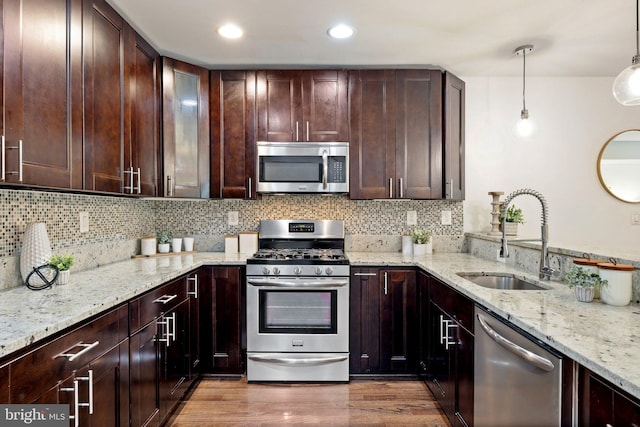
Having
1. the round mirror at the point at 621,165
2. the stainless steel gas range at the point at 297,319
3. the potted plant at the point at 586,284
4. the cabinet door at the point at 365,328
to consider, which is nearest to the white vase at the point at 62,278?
the stainless steel gas range at the point at 297,319

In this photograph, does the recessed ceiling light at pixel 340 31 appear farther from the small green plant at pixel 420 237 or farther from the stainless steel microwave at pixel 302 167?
the small green plant at pixel 420 237

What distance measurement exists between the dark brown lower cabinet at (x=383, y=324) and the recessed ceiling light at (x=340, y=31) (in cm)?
168

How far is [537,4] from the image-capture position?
2.04 metres

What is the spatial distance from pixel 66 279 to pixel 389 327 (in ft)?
6.80

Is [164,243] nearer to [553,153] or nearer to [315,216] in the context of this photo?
[315,216]

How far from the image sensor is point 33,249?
1.72 meters

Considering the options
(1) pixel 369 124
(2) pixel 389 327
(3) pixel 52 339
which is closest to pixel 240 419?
(2) pixel 389 327

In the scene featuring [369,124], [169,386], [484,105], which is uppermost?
[484,105]

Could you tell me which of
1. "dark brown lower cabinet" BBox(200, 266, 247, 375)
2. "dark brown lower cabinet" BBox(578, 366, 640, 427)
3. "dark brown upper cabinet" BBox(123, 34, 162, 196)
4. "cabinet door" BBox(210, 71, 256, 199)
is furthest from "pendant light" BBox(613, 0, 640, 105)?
"dark brown upper cabinet" BBox(123, 34, 162, 196)

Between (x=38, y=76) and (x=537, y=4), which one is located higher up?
(x=537, y=4)

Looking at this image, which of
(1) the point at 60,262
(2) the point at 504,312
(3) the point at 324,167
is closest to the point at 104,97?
(1) the point at 60,262

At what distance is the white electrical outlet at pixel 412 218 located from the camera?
3.25 m

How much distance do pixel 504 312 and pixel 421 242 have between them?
168 cm

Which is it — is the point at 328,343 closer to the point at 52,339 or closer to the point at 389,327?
the point at 389,327
